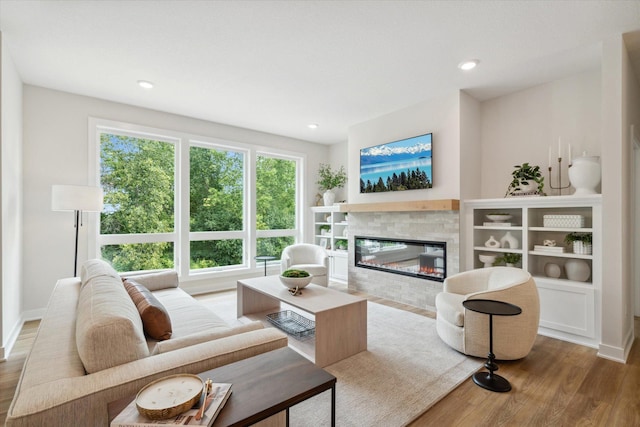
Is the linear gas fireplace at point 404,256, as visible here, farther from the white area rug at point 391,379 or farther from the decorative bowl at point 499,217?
the white area rug at point 391,379

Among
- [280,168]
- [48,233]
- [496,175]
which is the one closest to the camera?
[48,233]

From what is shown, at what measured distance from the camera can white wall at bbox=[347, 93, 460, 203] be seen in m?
3.67

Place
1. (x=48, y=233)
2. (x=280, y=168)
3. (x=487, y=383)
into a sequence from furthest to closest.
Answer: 1. (x=280, y=168)
2. (x=48, y=233)
3. (x=487, y=383)

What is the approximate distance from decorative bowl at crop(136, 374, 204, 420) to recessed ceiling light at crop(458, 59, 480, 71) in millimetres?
3303

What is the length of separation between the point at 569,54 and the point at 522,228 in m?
1.67

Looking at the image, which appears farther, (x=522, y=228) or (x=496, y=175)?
(x=496, y=175)

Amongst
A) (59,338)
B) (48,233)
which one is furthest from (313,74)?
(48,233)

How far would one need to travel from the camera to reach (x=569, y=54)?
2814mm

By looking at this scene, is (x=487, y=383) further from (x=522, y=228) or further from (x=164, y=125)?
(x=164, y=125)

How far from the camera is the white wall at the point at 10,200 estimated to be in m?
2.62

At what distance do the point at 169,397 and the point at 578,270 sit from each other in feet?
11.5

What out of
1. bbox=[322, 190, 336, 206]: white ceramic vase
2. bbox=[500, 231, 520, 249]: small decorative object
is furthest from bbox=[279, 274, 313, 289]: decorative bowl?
bbox=[322, 190, 336, 206]: white ceramic vase

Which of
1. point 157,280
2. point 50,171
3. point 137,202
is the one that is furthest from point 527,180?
point 50,171

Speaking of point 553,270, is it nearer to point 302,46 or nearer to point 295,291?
point 295,291
